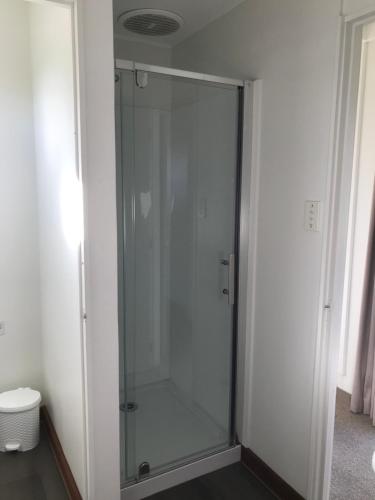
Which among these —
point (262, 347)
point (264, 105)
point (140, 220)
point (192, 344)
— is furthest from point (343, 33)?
point (192, 344)

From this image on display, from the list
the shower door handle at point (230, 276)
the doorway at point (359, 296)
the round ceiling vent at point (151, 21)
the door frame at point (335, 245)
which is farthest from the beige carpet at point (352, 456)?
the round ceiling vent at point (151, 21)

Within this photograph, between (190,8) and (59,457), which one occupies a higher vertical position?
(190,8)

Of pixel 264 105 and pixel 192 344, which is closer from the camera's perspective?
pixel 264 105

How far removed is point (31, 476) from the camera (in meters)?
2.19

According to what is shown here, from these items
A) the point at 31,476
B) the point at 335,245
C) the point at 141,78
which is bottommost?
the point at 31,476

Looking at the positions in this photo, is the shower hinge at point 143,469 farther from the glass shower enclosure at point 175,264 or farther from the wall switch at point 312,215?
the wall switch at point 312,215

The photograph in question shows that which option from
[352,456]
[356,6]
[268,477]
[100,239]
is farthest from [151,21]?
[352,456]

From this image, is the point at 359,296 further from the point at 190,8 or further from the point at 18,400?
the point at 18,400

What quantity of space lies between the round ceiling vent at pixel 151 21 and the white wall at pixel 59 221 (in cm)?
49

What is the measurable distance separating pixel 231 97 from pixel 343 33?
25.6 inches

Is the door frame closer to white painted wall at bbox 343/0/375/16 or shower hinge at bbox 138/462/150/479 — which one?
white painted wall at bbox 343/0/375/16

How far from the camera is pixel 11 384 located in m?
2.69

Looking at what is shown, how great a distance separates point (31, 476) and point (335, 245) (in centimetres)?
192

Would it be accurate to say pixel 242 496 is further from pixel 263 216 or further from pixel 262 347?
pixel 263 216
